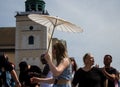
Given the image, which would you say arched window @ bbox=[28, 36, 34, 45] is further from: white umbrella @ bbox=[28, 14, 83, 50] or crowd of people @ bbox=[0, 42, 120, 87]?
white umbrella @ bbox=[28, 14, 83, 50]

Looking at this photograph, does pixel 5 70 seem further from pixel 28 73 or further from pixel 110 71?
pixel 110 71

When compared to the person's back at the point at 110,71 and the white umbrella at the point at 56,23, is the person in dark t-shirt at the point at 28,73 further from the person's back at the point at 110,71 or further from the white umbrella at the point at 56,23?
the white umbrella at the point at 56,23

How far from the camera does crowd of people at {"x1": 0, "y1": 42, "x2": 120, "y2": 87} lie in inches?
278

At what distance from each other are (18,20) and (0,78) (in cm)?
6267

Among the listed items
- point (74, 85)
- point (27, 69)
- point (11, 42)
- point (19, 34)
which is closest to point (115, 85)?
point (74, 85)

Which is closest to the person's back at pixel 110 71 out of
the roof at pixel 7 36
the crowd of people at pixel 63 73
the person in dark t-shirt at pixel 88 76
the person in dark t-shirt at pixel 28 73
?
the crowd of people at pixel 63 73

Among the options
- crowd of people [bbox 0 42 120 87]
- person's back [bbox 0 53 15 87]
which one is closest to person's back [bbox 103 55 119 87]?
crowd of people [bbox 0 42 120 87]

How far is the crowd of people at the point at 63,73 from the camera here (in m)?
7.07

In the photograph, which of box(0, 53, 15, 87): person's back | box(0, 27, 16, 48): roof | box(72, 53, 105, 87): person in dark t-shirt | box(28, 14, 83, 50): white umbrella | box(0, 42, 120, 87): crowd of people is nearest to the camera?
box(0, 42, 120, 87): crowd of people

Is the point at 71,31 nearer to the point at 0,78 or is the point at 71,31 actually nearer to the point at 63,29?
the point at 63,29

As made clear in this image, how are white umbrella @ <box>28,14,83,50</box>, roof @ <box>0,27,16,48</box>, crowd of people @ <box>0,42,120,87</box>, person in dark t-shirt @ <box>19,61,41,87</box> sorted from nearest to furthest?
crowd of people @ <box>0,42,120,87</box> → white umbrella @ <box>28,14,83,50</box> → person in dark t-shirt @ <box>19,61,41,87</box> → roof @ <box>0,27,16,48</box>

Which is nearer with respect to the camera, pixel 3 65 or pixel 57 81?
pixel 57 81

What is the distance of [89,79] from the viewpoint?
8.54 m

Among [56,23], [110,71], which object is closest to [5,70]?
[56,23]
